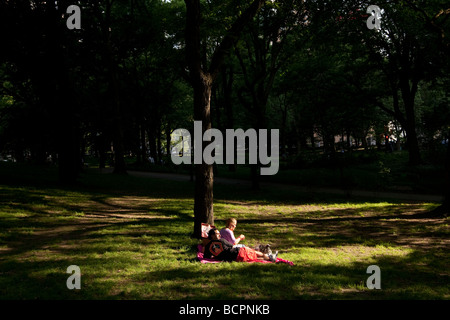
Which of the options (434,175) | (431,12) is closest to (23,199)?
(431,12)

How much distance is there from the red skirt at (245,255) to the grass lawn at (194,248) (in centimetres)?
26

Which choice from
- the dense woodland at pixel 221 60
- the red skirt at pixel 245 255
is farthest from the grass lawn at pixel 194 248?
the dense woodland at pixel 221 60

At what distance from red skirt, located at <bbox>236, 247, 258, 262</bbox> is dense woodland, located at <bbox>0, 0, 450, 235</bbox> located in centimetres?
226

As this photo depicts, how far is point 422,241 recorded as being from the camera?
9672 millimetres

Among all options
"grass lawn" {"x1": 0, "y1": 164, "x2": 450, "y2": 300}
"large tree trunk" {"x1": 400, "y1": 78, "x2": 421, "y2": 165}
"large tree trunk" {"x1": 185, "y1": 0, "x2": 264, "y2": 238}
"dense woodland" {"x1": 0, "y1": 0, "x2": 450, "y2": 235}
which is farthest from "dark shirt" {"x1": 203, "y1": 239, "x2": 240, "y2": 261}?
"large tree trunk" {"x1": 400, "y1": 78, "x2": 421, "y2": 165}

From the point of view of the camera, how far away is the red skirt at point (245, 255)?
7266mm

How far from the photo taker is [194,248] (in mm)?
8273

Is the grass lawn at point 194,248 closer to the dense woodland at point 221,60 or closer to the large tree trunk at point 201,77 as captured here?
the large tree trunk at point 201,77

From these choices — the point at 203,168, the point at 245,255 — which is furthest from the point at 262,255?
the point at 203,168

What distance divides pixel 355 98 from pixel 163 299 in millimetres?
24901

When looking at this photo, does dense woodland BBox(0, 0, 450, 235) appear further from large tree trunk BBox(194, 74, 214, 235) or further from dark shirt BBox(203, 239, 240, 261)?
dark shirt BBox(203, 239, 240, 261)

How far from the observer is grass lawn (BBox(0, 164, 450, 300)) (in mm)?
5625

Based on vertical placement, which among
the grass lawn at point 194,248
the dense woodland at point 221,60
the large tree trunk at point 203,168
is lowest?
the grass lawn at point 194,248
